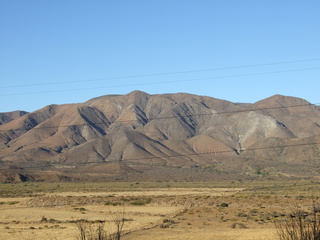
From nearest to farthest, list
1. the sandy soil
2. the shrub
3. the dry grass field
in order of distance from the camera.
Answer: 1. the shrub
2. the sandy soil
3. the dry grass field

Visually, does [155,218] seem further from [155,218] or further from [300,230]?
[300,230]

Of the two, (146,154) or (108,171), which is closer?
(108,171)

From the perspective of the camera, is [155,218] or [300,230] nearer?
[300,230]

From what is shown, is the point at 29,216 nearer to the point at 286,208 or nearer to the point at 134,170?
the point at 286,208

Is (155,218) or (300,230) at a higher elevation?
(300,230)

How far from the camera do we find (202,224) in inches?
1593

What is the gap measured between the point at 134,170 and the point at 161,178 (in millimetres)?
24352

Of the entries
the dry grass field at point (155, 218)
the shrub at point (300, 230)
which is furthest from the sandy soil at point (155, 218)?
the shrub at point (300, 230)

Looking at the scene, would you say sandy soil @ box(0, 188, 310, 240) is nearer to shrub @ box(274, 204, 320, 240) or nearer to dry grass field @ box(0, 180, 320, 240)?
dry grass field @ box(0, 180, 320, 240)

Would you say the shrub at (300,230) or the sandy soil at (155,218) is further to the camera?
the sandy soil at (155,218)

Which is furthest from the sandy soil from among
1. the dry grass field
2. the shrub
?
the shrub

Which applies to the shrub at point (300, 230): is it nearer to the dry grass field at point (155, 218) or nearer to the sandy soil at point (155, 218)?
the sandy soil at point (155, 218)

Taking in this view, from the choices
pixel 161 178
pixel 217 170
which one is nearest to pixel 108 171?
pixel 161 178

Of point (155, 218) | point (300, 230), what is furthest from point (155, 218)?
point (300, 230)
